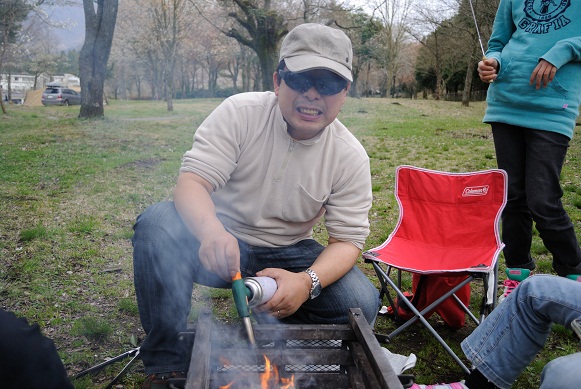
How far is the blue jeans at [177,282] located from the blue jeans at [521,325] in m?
0.49

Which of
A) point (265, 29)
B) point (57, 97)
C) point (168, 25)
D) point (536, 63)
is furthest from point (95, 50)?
point (57, 97)

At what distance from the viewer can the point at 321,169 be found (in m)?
2.18

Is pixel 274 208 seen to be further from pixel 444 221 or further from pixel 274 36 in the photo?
pixel 274 36

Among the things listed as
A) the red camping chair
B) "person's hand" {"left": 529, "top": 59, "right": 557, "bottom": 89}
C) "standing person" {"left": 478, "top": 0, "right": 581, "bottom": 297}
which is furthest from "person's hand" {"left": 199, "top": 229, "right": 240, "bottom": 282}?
"person's hand" {"left": 529, "top": 59, "right": 557, "bottom": 89}

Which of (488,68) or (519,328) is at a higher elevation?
(488,68)

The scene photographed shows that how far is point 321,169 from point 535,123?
4.86 ft

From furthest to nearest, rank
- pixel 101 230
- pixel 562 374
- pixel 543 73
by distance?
pixel 101 230
pixel 543 73
pixel 562 374

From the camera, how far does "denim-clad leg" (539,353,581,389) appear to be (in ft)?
4.83

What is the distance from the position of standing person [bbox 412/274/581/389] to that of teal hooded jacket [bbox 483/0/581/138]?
1.36 meters

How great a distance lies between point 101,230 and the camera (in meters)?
4.20

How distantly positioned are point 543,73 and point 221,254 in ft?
7.10

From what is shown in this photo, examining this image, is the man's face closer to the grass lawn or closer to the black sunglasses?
the black sunglasses

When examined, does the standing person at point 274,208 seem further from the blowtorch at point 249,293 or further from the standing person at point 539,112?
the standing person at point 539,112

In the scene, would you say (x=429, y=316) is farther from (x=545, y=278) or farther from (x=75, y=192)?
(x=75, y=192)
